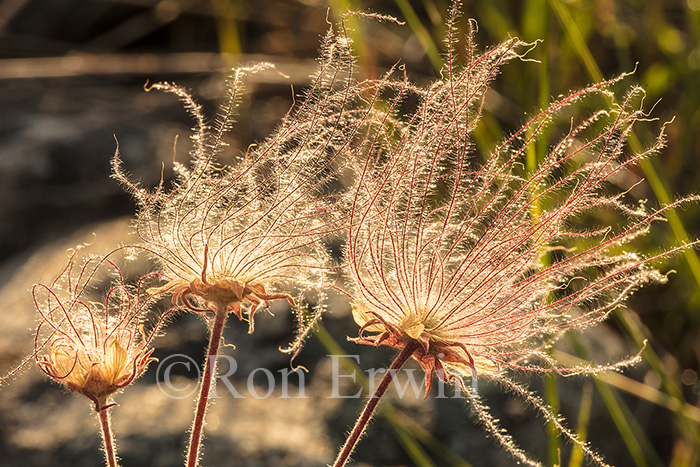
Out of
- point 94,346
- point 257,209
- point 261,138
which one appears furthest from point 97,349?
point 261,138

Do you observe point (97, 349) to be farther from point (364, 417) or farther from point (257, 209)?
point (364, 417)

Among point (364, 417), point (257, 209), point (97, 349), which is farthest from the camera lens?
point (257, 209)

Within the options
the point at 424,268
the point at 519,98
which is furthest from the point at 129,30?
the point at 424,268

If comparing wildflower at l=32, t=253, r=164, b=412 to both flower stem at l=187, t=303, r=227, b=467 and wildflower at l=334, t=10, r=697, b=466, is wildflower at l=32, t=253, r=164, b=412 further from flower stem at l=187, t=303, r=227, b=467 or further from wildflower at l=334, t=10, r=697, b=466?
wildflower at l=334, t=10, r=697, b=466

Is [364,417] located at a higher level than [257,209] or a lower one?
lower

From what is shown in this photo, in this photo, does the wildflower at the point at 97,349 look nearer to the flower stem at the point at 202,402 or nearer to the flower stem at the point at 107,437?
the flower stem at the point at 107,437

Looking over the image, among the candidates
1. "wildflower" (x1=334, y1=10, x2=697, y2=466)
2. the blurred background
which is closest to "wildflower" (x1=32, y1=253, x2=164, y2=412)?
the blurred background

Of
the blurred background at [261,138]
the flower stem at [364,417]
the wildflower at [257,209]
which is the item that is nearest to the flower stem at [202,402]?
the wildflower at [257,209]

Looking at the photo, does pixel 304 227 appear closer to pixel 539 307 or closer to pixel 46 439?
pixel 539 307

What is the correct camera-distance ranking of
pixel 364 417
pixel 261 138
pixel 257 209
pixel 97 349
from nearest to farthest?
pixel 364 417 → pixel 97 349 → pixel 257 209 → pixel 261 138
